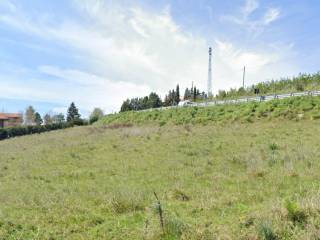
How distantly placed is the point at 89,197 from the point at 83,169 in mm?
4882

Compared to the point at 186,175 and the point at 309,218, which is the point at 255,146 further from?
the point at 309,218

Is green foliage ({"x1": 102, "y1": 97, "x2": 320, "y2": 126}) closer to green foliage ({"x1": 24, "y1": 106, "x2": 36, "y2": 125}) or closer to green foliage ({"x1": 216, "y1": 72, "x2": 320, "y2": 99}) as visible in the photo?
green foliage ({"x1": 216, "y1": 72, "x2": 320, "y2": 99})

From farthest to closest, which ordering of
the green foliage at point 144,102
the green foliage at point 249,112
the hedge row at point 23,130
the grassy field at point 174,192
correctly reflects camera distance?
the green foliage at point 144,102
the hedge row at point 23,130
the green foliage at point 249,112
the grassy field at point 174,192

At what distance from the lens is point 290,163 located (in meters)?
10.6

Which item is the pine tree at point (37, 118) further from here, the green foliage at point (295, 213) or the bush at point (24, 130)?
the green foliage at point (295, 213)

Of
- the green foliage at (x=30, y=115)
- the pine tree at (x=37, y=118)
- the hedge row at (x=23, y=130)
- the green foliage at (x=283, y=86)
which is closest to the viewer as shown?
the green foliage at (x=283, y=86)

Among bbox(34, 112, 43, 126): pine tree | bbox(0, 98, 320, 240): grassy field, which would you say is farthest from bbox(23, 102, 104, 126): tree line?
bbox(0, 98, 320, 240): grassy field

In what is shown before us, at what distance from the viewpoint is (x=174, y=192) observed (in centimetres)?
834

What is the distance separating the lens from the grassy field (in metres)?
5.66

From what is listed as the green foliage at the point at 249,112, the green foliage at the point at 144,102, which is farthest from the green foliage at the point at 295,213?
the green foliage at the point at 144,102

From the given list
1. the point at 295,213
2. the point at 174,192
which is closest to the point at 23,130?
the point at 174,192

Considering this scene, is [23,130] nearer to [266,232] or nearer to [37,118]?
[37,118]

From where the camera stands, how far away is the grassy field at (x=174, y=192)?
566 cm

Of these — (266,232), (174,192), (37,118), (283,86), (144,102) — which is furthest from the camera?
(37,118)
